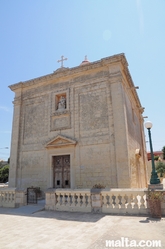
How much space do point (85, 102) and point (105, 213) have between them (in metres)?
6.69

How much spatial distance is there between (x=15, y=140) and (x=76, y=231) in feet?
31.5

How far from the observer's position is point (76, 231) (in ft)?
14.5

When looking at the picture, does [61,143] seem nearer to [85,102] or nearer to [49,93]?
[85,102]

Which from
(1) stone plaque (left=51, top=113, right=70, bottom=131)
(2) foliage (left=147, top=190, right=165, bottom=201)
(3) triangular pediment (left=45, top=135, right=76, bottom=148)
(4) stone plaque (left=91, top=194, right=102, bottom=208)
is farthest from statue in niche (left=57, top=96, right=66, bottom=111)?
(2) foliage (left=147, top=190, right=165, bottom=201)

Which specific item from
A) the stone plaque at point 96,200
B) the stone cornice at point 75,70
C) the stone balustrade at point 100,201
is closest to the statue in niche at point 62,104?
the stone cornice at point 75,70

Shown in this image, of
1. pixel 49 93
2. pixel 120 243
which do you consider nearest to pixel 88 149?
pixel 49 93

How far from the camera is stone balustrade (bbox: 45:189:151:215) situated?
617 centimetres

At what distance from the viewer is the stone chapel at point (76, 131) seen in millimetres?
9859

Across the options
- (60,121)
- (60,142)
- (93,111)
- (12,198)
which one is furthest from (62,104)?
(12,198)

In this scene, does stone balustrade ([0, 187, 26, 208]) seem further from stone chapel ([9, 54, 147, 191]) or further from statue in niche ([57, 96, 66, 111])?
statue in niche ([57, 96, 66, 111])

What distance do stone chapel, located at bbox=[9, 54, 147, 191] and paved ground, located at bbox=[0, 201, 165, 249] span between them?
3.89 meters

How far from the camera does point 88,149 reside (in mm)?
10383

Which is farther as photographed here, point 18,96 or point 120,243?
point 18,96

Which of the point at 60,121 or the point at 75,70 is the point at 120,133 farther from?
the point at 75,70
